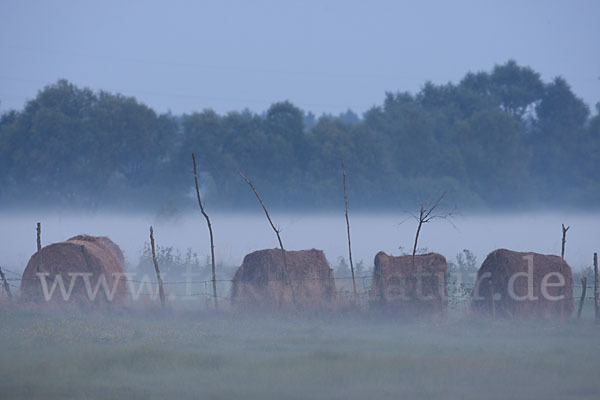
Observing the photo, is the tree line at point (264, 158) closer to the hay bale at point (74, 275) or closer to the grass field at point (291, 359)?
the hay bale at point (74, 275)

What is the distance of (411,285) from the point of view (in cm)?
2047

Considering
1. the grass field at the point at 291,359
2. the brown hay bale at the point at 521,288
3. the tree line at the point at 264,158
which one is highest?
the tree line at the point at 264,158

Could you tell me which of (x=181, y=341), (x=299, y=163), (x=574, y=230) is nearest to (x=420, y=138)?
(x=299, y=163)

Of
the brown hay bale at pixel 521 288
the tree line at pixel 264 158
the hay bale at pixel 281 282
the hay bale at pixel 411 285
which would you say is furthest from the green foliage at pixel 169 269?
the tree line at pixel 264 158

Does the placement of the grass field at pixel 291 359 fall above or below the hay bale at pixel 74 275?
below

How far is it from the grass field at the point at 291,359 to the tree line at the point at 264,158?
34564 mm

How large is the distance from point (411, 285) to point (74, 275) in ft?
28.8

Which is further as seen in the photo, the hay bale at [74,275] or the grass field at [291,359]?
the hay bale at [74,275]

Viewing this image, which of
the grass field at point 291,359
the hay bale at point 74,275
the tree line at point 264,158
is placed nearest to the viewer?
the grass field at point 291,359

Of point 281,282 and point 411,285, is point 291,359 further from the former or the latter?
point 281,282

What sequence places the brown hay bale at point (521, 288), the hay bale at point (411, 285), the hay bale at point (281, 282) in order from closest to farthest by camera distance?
the brown hay bale at point (521, 288)
the hay bale at point (411, 285)
the hay bale at point (281, 282)

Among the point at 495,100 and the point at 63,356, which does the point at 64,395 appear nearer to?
the point at 63,356

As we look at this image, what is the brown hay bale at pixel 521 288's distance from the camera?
20.2 m

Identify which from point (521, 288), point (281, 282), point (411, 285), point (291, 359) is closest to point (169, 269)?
point (281, 282)
